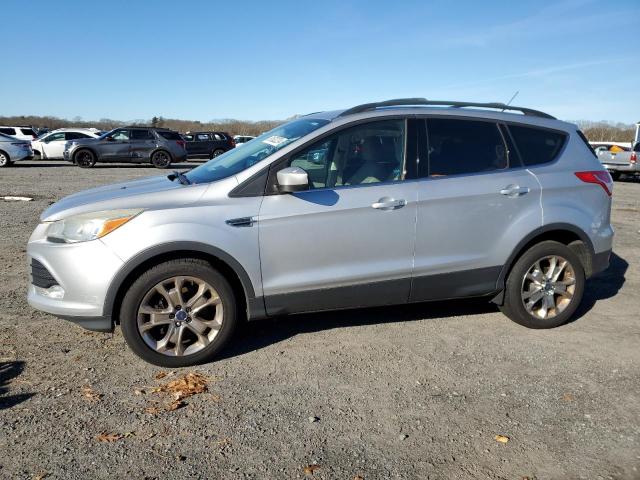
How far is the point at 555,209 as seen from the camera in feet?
15.3

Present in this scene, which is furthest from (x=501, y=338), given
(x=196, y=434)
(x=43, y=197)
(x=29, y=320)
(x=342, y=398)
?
(x=43, y=197)

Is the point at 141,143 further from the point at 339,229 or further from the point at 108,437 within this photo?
the point at 108,437

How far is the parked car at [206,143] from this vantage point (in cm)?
2847

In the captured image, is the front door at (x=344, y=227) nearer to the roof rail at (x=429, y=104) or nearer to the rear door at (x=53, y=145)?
the roof rail at (x=429, y=104)

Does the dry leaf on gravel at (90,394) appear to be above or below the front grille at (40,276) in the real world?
below

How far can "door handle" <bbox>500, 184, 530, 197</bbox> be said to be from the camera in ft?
14.8

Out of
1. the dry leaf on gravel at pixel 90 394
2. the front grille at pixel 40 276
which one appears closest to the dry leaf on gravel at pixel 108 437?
the dry leaf on gravel at pixel 90 394

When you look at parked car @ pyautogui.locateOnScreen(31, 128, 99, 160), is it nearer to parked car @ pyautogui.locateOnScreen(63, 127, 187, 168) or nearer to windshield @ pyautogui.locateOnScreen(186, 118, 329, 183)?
parked car @ pyautogui.locateOnScreen(63, 127, 187, 168)

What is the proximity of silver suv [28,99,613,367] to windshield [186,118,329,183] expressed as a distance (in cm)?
3

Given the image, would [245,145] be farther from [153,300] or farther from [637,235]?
[637,235]

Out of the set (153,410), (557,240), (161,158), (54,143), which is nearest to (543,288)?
(557,240)

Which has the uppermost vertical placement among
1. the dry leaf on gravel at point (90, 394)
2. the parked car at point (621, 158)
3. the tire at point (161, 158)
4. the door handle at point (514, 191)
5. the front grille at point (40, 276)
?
the door handle at point (514, 191)

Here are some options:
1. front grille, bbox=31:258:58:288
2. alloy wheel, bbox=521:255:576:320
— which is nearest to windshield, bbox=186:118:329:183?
front grille, bbox=31:258:58:288

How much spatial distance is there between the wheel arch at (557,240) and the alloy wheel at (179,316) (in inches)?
96.0
